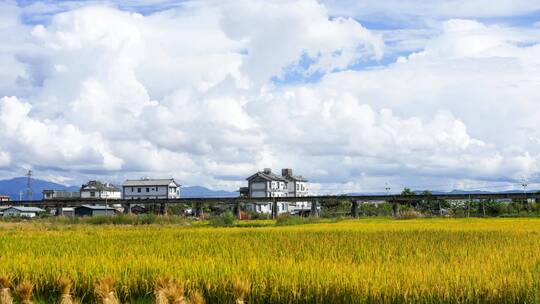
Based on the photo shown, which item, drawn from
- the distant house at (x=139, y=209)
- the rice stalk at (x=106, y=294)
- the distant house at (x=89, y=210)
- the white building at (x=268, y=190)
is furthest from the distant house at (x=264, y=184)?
the rice stalk at (x=106, y=294)

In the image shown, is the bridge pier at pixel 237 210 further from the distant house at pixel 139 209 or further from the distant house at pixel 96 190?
the distant house at pixel 96 190

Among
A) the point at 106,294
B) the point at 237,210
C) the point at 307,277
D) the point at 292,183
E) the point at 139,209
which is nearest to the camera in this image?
the point at 106,294

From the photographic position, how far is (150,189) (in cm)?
13088

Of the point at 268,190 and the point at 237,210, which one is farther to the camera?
the point at 268,190

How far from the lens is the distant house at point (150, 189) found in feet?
426

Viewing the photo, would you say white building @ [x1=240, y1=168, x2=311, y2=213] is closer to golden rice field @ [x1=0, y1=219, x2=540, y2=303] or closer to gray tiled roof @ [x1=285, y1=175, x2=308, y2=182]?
gray tiled roof @ [x1=285, y1=175, x2=308, y2=182]

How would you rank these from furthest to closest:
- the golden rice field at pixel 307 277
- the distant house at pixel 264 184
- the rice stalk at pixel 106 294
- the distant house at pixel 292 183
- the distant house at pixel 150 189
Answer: the distant house at pixel 292 183
the distant house at pixel 150 189
the distant house at pixel 264 184
the golden rice field at pixel 307 277
the rice stalk at pixel 106 294

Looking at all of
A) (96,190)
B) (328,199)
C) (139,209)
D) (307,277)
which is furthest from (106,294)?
(96,190)

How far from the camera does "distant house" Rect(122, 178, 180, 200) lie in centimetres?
12988

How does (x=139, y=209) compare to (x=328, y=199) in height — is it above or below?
below

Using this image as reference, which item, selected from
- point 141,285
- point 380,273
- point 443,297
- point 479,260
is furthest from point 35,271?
point 479,260

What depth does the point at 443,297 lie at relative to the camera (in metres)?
11.0

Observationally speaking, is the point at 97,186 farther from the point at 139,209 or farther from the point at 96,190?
the point at 139,209

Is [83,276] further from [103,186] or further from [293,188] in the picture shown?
[103,186]
